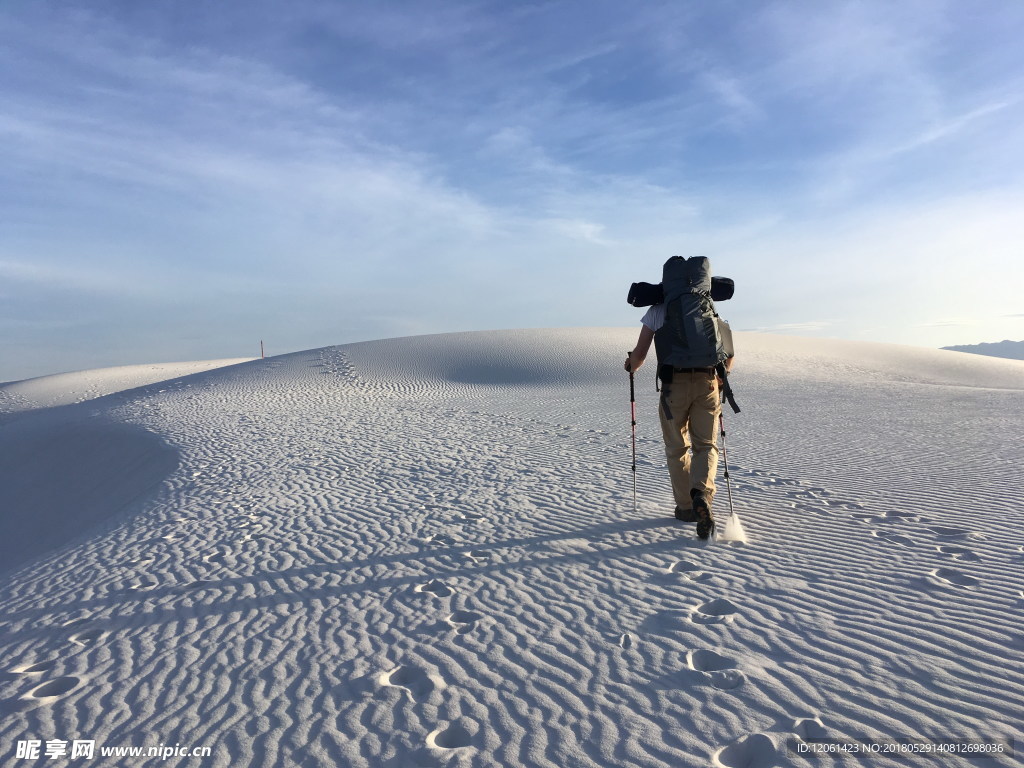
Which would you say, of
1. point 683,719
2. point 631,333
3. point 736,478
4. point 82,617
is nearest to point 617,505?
point 736,478

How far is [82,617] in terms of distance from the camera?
448 centimetres

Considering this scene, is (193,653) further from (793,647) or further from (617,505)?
(617,505)

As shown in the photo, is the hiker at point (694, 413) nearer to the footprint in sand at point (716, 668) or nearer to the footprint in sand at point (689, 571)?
the footprint in sand at point (689, 571)

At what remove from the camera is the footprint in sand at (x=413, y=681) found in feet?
10.7

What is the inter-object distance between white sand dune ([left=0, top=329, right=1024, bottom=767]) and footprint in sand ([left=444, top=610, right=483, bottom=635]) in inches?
1.1

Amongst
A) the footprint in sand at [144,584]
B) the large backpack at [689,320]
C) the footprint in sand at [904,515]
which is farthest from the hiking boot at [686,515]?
the footprint in sand at [144,584]

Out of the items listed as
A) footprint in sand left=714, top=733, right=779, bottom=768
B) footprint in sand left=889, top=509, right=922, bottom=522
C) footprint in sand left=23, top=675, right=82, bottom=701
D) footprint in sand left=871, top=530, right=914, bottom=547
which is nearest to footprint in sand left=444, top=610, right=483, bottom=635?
footprint in sand left=714, top=733, right=779, bottom=768

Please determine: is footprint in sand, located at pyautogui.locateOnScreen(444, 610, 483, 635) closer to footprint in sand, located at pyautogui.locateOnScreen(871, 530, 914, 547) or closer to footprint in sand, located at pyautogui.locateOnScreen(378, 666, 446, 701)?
footprint in sand, located at pyautogui.locateOnScreen(378, 666, 446, 701)

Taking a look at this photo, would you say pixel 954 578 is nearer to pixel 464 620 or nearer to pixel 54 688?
pixel 464 620

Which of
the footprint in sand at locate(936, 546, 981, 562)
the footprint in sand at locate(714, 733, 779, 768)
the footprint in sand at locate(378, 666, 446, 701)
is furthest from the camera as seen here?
the footprint in sand at locate(936, 546, 981, 562)

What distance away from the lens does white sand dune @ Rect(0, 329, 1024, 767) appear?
2.88 m

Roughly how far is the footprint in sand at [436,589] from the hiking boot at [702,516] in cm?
231

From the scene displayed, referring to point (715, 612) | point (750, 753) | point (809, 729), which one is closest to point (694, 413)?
point (715, 612)

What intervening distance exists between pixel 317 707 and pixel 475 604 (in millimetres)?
1420
